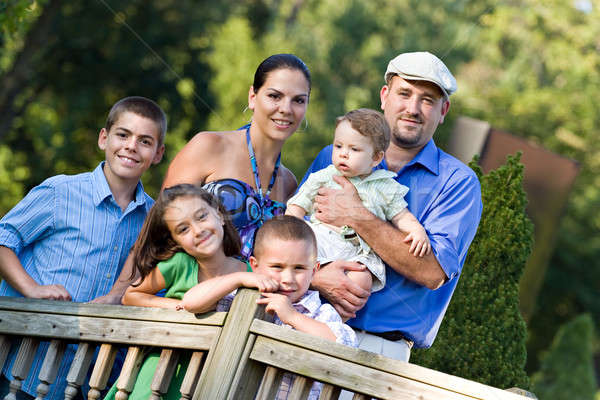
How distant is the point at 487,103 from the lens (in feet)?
80.8

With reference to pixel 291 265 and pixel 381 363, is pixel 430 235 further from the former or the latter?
pixel 381 363

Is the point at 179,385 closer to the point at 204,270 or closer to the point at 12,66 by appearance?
the point at 204,270

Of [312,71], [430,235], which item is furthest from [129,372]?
[312,71]

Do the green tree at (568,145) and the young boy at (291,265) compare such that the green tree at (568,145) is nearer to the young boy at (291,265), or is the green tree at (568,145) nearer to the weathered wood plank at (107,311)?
the young boy at (291,265)

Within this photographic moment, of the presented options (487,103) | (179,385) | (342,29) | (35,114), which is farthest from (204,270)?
(342,29)

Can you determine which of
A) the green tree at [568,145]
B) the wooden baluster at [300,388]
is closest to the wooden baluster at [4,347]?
the wooden baluster at [300,388]

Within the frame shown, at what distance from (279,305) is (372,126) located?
1.00 meters

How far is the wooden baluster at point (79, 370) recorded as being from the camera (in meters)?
3.40

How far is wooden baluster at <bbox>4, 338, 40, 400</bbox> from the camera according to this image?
139 inches

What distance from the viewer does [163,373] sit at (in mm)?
3236

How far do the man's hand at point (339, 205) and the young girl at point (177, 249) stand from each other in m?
0.47

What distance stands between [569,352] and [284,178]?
33.8 ft

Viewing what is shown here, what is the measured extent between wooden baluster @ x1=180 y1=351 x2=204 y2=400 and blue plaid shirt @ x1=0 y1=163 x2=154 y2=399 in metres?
0.86

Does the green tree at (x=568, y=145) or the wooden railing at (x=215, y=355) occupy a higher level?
the green tree at (x=568, y=145)
